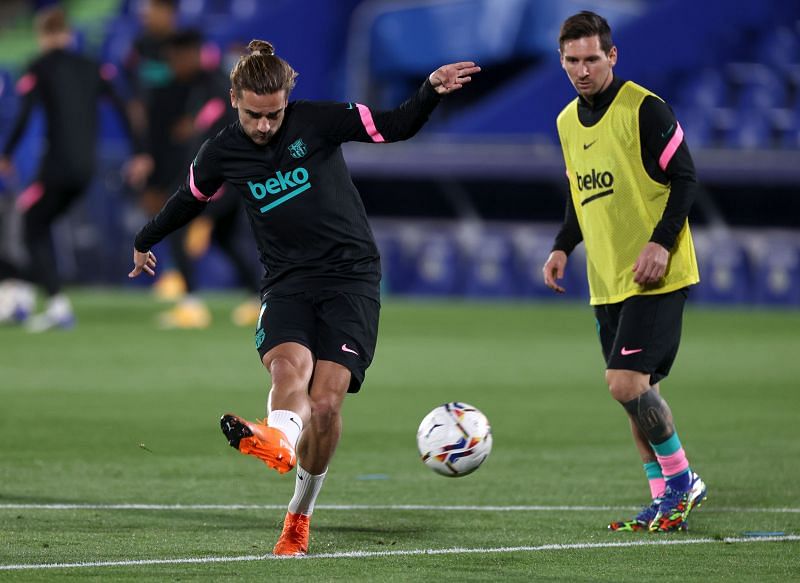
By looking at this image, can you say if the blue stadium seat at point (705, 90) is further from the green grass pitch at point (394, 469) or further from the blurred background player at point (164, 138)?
the blurred background player at point (164, 138)

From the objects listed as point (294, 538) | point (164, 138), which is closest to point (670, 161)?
point (294, 538)

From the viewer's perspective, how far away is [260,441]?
579 centimetres

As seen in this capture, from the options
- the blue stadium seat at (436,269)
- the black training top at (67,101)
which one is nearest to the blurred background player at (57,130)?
the black training top at (67,101)

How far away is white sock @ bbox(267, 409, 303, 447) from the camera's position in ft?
19.7

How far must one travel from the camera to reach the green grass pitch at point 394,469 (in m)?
6.30

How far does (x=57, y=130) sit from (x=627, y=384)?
1142 centimetres

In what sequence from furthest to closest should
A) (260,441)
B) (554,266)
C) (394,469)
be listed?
1. (394,469)
2. (554,266)
3. (260,441)

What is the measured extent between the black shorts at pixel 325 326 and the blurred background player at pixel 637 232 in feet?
3.92

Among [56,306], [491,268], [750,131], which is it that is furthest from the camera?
[491,268]

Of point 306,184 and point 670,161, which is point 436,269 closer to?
point 670,161

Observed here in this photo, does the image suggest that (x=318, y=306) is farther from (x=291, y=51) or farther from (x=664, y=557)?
(x=291, y=51)

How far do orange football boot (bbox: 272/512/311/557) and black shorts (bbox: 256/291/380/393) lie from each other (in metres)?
0.55

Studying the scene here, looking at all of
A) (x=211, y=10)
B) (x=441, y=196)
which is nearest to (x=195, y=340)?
(x=441, y=196)

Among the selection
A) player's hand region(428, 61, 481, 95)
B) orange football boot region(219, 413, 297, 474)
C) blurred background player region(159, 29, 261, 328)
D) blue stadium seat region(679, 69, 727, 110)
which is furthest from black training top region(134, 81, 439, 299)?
blue stadium seat region(679, 69, 727, 110)
